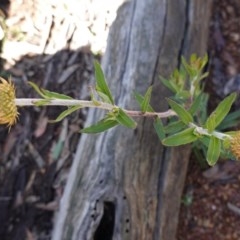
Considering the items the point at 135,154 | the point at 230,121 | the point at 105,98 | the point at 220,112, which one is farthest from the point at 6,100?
the point at 230,121

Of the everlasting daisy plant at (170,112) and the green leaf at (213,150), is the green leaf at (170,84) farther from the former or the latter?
the green leaf at (213,150)

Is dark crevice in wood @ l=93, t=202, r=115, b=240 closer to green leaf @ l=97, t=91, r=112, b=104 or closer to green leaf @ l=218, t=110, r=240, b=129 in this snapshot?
green leaf @ l=97, t=91, r=112, b=104

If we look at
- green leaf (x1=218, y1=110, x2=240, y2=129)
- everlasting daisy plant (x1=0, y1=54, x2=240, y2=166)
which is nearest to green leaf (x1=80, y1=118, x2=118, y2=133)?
everlasting daisy plant (x1=0, y1=54, x2=240, y2=166)

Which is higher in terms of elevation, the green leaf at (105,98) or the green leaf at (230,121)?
the green leaf at (230,121)

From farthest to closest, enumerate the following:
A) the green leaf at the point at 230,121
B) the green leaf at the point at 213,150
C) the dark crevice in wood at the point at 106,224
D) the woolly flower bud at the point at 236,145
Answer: the green leaf at the point at 230,121 < the dark crevice in wood at the point at 106,224 < the green leaf at the point at 213,150 < the woolly flower bud at the point at 236,145

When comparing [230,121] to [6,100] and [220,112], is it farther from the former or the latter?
[6,100]

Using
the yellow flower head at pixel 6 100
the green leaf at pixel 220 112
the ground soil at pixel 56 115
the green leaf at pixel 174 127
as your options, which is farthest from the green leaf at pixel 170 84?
the yellow flower head at pixel 6 100
